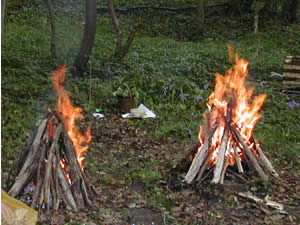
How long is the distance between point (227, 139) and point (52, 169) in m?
2.42

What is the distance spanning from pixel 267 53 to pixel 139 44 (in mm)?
5012

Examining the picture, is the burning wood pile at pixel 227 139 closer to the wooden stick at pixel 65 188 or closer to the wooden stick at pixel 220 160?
the wooden stick at pixel 220 160

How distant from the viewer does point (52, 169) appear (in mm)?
4891

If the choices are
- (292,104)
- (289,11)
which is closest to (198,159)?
(292,104)

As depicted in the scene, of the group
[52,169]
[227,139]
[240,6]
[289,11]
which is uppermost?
[240,6]

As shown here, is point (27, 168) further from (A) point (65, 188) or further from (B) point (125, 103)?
(B) point (125, 103)

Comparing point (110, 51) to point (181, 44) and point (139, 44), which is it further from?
point (181, 44)

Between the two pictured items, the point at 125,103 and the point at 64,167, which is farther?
the point at 125,103

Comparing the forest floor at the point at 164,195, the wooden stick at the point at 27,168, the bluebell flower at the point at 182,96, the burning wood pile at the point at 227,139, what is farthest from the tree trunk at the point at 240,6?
the wooden stick at the point at 27,168

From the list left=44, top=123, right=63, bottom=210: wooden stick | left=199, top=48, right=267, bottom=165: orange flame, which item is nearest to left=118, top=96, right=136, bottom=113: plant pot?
left=199, top=48, right=267, bottom=165: orange flame

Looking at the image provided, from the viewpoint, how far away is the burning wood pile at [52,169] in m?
4.83

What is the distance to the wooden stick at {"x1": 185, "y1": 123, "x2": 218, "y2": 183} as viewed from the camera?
5.91 metres

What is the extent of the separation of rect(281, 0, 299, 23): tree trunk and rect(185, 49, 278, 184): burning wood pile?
17.3 m

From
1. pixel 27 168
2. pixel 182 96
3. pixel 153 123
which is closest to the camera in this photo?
pixel 27 168
